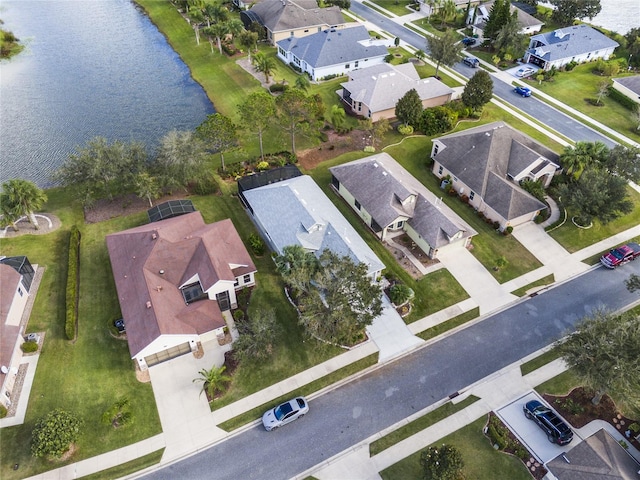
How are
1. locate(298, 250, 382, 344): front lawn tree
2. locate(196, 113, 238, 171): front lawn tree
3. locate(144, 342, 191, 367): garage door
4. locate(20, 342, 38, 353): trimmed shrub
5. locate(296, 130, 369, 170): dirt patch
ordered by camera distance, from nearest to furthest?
locate(298, 250, 382, 344): front lawn tree < locate(144, 342, 191, 367): garage door < locate(20, 342, 38, 353): trimmed shrub < locate(196, 113, 238, 171): front lawn tree < locate(296, 130, 369, 170): dirt patch

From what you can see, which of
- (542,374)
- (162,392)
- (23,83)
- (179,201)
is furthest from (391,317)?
(23,83)

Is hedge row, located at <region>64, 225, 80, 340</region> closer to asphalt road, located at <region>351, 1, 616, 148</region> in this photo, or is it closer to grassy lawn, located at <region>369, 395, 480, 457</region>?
grassy lawn, located at <region>369, 395, 480, 457</region>

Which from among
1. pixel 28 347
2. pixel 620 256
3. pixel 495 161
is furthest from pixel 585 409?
pixel 28 347

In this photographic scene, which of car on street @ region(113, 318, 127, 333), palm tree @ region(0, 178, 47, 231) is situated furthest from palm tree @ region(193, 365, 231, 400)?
palm tree @ region(0, 178, 47, 231)

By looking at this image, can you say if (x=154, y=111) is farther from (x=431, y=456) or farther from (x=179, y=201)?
(x=431, y=456)

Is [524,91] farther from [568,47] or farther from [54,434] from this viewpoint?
[54,434]

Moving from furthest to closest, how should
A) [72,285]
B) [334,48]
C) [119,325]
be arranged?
[334,48] < [72,285] < [119,325]

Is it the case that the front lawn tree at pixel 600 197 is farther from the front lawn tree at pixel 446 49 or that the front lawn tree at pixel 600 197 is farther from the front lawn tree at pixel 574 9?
the front lawn tree at pixel 574 9
